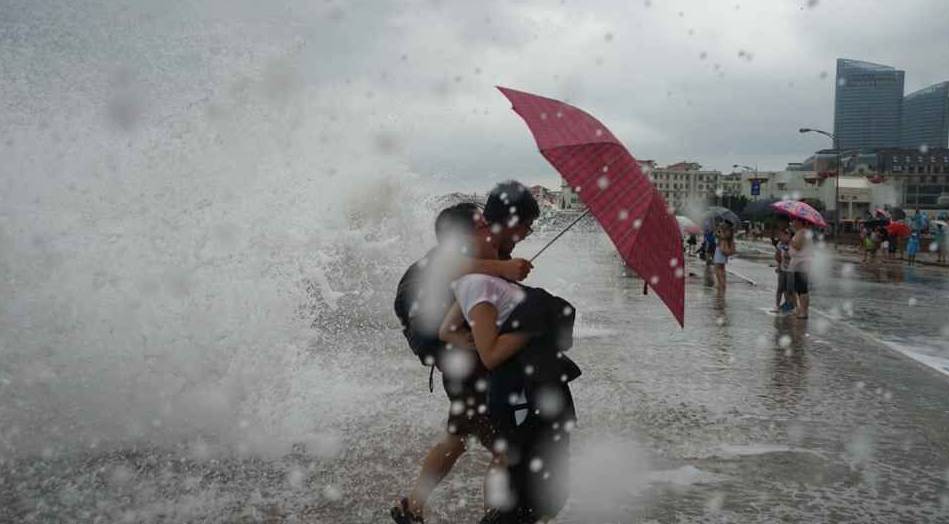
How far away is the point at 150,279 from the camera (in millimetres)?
6941

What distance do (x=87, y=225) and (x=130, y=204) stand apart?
0.45 meters

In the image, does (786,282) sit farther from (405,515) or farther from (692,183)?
(692,183)

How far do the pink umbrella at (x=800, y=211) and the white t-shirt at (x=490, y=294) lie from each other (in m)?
10.4

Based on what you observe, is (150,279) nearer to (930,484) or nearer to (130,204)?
(130,204)

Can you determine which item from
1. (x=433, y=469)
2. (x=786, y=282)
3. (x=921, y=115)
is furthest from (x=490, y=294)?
(x=921, y=115)

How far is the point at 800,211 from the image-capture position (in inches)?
488

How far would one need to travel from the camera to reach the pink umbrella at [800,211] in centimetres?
1221

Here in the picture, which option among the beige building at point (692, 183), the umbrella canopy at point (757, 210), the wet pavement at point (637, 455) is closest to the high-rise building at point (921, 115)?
the beige building at point (692, 183)

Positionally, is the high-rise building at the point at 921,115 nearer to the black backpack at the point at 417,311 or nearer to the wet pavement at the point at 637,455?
the wet pavement at the point at 637,455

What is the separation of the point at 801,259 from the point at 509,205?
33.9ft

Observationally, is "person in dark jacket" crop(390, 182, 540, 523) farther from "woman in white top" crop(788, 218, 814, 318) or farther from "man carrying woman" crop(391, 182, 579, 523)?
"woman in white top" crop(788, 218, 814, 318)

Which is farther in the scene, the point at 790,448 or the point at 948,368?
the point at 948,368

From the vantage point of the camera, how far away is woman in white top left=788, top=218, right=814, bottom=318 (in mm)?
12273

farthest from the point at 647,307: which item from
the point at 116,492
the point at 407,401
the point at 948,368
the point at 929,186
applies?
the point at 929,186
